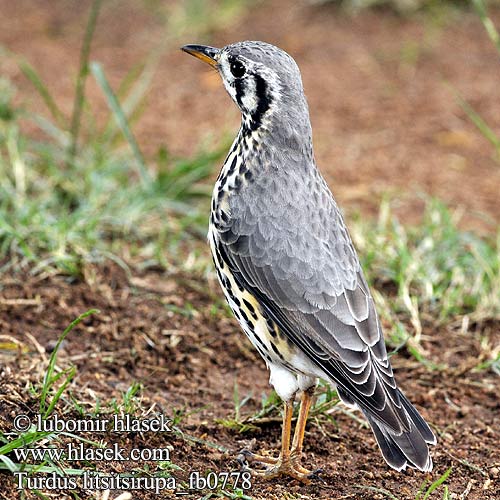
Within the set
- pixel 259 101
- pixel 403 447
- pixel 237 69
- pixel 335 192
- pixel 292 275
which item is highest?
pixel 237 69

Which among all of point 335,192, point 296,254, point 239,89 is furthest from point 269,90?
point 335,192

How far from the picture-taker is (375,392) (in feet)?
14.5

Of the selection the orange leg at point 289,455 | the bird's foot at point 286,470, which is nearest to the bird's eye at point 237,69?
the orange leg at point 289,455

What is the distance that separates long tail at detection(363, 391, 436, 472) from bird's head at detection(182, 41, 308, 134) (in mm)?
1634

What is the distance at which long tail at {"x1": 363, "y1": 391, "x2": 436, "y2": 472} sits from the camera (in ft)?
14.1

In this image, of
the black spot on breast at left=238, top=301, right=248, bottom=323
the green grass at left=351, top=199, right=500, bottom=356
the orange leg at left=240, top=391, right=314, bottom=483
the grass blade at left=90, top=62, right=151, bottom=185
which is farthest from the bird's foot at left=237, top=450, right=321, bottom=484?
the grass blade at left=90, top=62, right=151, bottom=185

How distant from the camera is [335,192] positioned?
843cm

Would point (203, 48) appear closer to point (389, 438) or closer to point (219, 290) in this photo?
point (219, 290)

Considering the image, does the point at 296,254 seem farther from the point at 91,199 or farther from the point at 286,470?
the point at 91,199

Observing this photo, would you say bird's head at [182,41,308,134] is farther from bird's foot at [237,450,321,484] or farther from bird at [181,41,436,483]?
bird's foot at [237,450,321,484]

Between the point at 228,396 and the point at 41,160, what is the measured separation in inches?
135

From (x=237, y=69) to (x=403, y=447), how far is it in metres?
2.14

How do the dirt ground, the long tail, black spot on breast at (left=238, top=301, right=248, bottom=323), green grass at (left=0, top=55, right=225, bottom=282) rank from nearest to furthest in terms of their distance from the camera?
the long tail < black spot on breast at (left=238, top=301, right=248, bottom=323) < the dirt ground < green grass at (left=0, top=55, right=225, bottom=282)

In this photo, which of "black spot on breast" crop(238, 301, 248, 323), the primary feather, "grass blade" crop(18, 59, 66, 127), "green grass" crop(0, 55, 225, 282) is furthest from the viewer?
"grass blade" crop(18, 59, 66, 127)
